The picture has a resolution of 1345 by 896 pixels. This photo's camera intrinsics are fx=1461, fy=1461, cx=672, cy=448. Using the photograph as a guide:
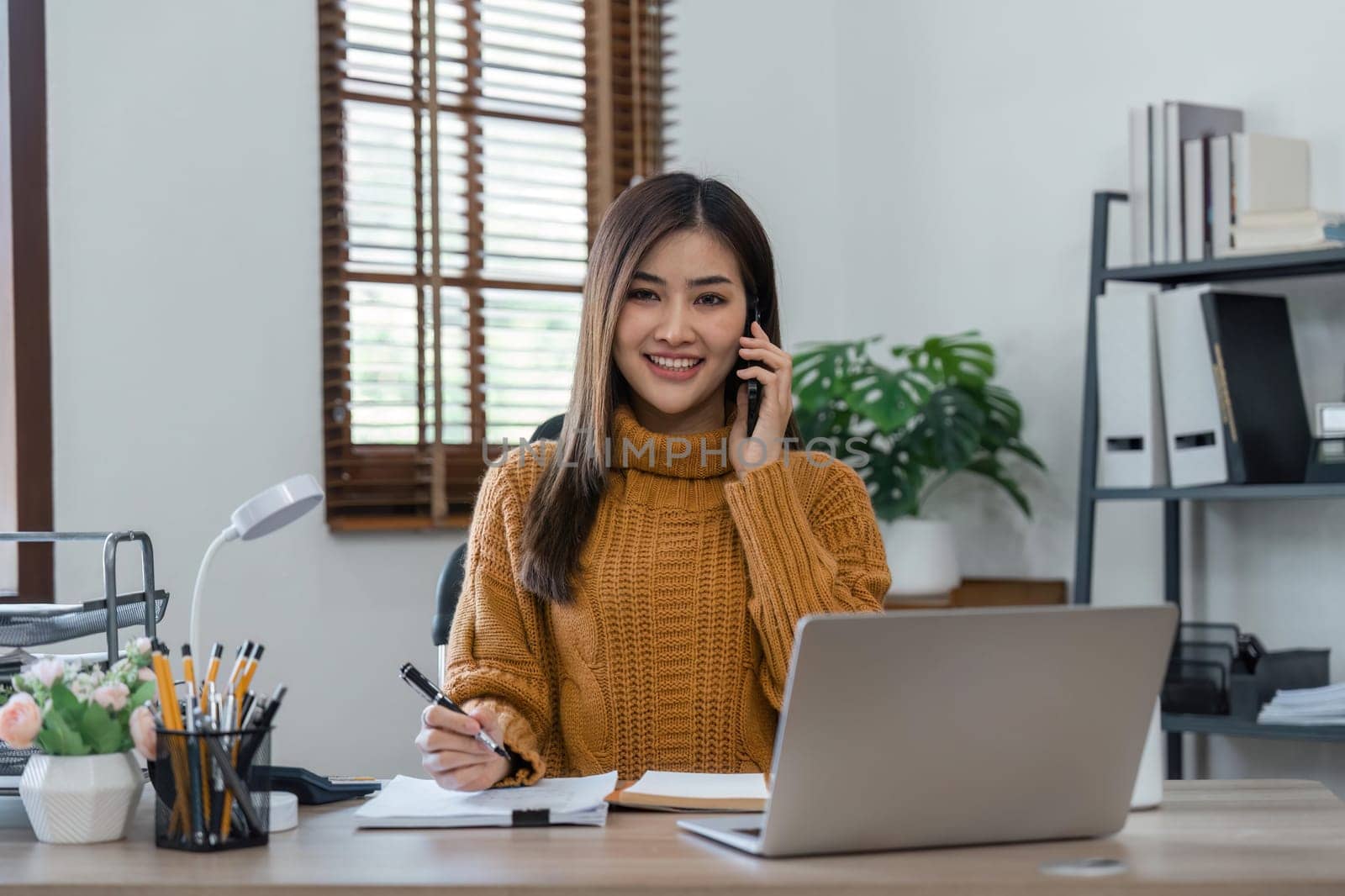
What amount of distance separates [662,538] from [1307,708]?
5.05 feet

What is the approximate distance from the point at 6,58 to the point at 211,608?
1172mm

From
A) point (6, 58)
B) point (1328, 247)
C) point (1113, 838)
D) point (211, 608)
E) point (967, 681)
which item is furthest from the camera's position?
point (211, 608)

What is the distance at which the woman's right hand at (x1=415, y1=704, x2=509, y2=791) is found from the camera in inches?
54.6

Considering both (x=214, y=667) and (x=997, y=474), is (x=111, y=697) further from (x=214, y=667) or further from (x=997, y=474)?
(x=997, y=474)

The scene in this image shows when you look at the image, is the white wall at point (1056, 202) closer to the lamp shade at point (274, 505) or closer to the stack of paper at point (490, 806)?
the stack of paper at point (490, 806)

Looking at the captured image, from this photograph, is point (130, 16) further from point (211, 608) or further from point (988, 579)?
point (988, 579)

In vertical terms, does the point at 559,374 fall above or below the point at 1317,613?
above

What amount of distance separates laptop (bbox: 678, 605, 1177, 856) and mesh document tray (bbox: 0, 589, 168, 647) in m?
0.78

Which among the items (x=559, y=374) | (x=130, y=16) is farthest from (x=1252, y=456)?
(x=130, y=16)

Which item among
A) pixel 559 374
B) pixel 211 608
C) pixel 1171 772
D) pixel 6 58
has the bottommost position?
pixel 1171 772

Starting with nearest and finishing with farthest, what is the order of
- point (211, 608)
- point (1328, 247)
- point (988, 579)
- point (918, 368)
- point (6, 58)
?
point (1328, 247) → point (6, 58) → point (211, 608) → point (918, 368) → point (988, 579)

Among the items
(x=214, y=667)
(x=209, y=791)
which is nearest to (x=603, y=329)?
(x=214, y=667)

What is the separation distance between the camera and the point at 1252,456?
2.81 m

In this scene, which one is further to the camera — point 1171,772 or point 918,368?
point 918,368
